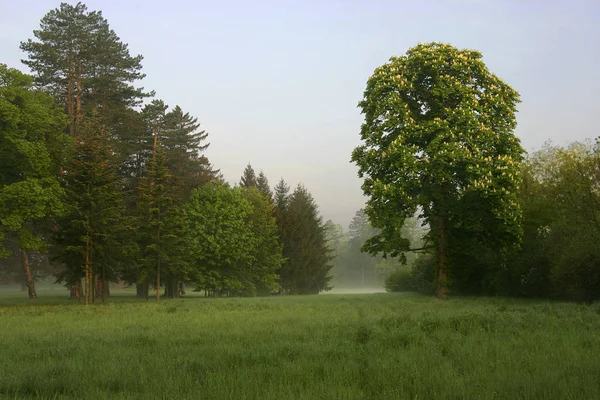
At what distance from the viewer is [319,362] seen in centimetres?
893

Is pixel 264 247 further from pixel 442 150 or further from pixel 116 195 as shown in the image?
pixel 442 150

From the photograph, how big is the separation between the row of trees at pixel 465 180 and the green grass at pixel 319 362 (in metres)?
13.3

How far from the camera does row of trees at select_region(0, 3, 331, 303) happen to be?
108 ft

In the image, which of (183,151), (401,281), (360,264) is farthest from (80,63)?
(360,264)

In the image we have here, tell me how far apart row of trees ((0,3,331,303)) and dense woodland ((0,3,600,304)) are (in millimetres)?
185

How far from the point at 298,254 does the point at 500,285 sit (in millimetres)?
35941

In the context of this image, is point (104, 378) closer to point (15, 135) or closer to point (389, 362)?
point (389, 362)

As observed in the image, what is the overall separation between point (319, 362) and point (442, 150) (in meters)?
19.9

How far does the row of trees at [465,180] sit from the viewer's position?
2649 centimetres

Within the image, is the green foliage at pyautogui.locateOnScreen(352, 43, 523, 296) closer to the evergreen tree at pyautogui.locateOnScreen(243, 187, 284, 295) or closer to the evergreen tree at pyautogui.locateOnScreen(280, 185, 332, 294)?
the evergreen tree at pyautogui.locateOnScreen(243, 187, 284, 295)

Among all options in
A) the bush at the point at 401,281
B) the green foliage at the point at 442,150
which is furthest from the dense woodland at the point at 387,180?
the bush at the point at 401,281

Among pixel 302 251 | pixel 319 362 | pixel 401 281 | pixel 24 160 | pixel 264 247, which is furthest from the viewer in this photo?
pixel 302 251

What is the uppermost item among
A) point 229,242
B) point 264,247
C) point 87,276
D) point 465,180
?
point 465,180

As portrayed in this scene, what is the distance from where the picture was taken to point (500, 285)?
1288 inches
